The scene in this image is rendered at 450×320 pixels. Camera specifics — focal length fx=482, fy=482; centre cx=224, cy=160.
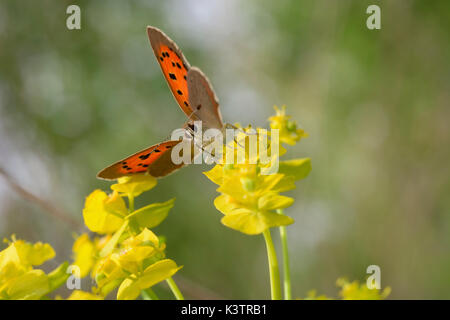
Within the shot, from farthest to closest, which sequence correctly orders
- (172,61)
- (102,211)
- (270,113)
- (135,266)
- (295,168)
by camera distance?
(270,113), (172,61), (295,168), (102,211), (135,266)

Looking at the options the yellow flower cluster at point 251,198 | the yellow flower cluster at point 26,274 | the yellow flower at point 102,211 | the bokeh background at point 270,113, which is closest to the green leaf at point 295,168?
the yellow flower cluster at point 251,198

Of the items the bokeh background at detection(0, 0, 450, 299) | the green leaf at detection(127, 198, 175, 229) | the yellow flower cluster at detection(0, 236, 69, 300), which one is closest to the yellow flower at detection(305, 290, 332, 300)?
the green leaf at detection(127, 198, 175, 229)

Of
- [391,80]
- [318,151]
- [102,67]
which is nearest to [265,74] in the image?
[318,151]

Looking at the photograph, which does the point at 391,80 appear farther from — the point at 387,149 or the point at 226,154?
the point at 226,154

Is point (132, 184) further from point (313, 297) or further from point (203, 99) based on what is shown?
point (313, 297)

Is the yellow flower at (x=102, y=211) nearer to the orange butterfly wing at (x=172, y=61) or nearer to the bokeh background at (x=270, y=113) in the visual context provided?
the orange butterfly wing at (x=172, y=61)

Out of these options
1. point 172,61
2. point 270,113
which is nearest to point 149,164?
point 172,61
